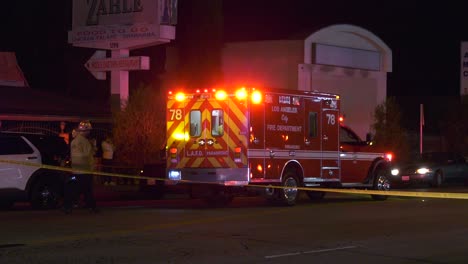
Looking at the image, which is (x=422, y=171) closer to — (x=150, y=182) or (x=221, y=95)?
(x=150, y=182)

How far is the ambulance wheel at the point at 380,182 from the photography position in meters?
21.8

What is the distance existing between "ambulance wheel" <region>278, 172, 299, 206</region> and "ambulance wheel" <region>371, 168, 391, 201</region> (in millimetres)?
3363

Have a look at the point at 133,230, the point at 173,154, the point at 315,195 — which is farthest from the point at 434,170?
the point at 133,230

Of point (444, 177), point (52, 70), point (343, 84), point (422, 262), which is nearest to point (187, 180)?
point (422, 262)

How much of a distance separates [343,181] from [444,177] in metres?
11.9

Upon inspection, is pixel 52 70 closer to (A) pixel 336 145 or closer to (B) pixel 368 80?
(B) pixel 368 80

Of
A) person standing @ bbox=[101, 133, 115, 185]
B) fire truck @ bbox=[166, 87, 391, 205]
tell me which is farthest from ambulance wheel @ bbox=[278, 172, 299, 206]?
person standing @ bbox=[101, 133, 115, 185]

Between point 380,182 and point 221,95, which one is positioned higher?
point 221,95

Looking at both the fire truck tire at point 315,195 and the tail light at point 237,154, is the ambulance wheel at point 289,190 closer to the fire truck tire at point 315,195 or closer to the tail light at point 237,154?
the tail light at point 237,154

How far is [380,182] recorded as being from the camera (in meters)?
22.0

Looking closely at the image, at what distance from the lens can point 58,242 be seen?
39.4 ft

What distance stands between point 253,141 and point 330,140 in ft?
9.39

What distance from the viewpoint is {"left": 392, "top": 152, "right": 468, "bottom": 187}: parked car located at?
3039 centimetres

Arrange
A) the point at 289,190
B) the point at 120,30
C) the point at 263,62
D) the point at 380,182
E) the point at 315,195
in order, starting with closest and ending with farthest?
the point at 289,190 → the point at 380,182 → the point at 315,195 → the point at 120,30 → the point at 263,62
